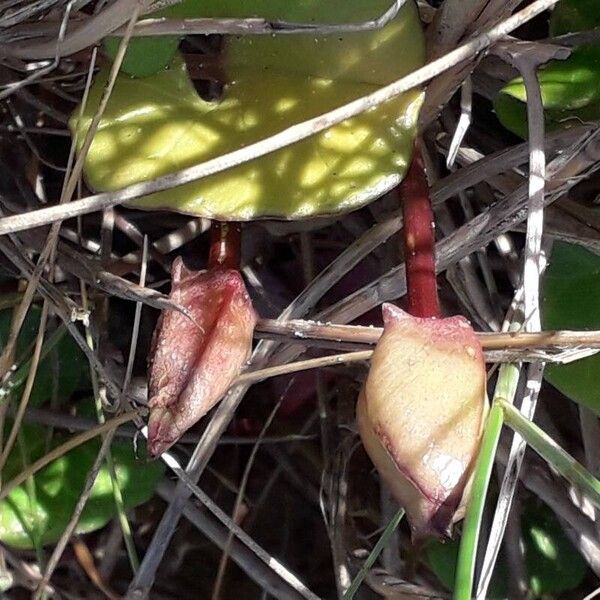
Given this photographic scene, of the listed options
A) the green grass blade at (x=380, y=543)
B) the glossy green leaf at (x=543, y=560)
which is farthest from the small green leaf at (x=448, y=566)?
the green grass blade at (x=380, y=543)

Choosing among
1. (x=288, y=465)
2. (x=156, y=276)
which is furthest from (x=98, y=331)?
(x=288, y=465)

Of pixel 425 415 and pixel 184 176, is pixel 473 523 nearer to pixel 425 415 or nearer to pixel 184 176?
pixel 425 415

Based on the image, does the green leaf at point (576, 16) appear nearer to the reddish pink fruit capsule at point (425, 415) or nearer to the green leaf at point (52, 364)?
the reddish pink fruit capsule at point (425, 415)

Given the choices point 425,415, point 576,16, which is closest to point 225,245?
point 425,415

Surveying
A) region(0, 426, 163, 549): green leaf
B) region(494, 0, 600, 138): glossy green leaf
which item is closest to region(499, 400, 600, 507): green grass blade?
region(494, 0, 600, 138): glossy green leaf

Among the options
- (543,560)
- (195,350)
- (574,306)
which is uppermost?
(195,350)
